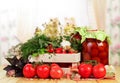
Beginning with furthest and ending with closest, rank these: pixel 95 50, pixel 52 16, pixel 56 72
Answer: pixel 52 16, pixel 95 50, pixel 56 72

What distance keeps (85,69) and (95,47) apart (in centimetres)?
15

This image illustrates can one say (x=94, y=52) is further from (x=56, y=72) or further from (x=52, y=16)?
(x=52, y=16)

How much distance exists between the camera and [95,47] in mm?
1411

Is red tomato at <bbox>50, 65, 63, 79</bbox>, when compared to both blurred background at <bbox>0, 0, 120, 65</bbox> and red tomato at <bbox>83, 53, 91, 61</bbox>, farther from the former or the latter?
blurred background at <bbox>0, 0, 120, 65</bbox>

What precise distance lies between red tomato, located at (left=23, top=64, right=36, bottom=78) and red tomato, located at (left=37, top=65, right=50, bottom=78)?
0.09 ft

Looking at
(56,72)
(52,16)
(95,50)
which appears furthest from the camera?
(52,16)

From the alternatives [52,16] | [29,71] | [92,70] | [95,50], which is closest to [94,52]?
[95,50]

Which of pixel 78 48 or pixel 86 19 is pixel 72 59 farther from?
pixel 86 19

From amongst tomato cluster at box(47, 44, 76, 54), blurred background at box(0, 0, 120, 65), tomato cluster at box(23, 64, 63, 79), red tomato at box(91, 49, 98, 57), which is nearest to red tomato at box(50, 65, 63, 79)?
tomato cluster at box(23, 64, 63, 79)

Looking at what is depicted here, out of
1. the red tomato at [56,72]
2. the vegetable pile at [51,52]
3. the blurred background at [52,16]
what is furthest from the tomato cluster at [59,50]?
the blurred background at [52,16]

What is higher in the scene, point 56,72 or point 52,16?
point 52,16

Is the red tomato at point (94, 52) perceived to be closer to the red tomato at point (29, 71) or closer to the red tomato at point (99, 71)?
the red tomato at point (99, 71)

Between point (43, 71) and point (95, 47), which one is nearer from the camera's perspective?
point (43, 71)

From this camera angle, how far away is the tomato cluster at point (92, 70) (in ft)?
4.28
